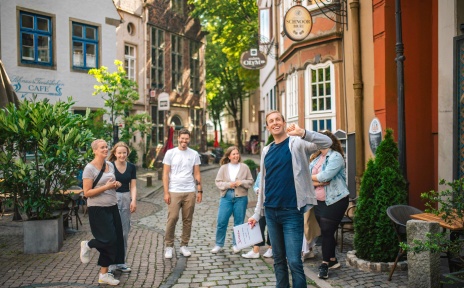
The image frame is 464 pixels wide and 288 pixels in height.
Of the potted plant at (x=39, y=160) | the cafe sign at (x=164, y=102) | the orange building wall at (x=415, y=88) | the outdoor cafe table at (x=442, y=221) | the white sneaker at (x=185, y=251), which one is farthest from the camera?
the cafe sign at (x=164, y=102)

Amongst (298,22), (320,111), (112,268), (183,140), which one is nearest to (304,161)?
(183,140)

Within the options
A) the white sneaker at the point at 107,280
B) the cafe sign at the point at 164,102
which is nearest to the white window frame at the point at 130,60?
the cafe sign at the point at 164,102

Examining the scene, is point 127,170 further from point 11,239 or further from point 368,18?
point 368,18

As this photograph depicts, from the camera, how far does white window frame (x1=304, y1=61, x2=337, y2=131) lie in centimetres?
1149

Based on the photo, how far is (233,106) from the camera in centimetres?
4844

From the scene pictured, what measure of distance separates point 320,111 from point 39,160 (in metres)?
6.88

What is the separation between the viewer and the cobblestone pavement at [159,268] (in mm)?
5844

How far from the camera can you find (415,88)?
849 cm

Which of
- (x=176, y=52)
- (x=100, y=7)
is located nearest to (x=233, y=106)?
(x=176, y=52)

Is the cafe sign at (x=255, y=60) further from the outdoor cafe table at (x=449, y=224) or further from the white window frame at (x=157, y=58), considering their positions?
the outdoor cafe table at (x=449, y=224)

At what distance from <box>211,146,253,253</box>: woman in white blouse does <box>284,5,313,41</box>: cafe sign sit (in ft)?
15.9

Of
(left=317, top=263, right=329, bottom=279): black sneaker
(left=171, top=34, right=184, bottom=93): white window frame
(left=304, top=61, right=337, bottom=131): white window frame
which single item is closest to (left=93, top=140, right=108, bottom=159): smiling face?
(left=317, top=263, right=329, bottom=279): black sneaker

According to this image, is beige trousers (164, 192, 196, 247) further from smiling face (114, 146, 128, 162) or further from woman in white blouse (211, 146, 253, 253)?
smiling face (114, 146, 128, 162)

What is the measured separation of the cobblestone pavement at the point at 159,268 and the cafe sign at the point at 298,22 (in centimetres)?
509
